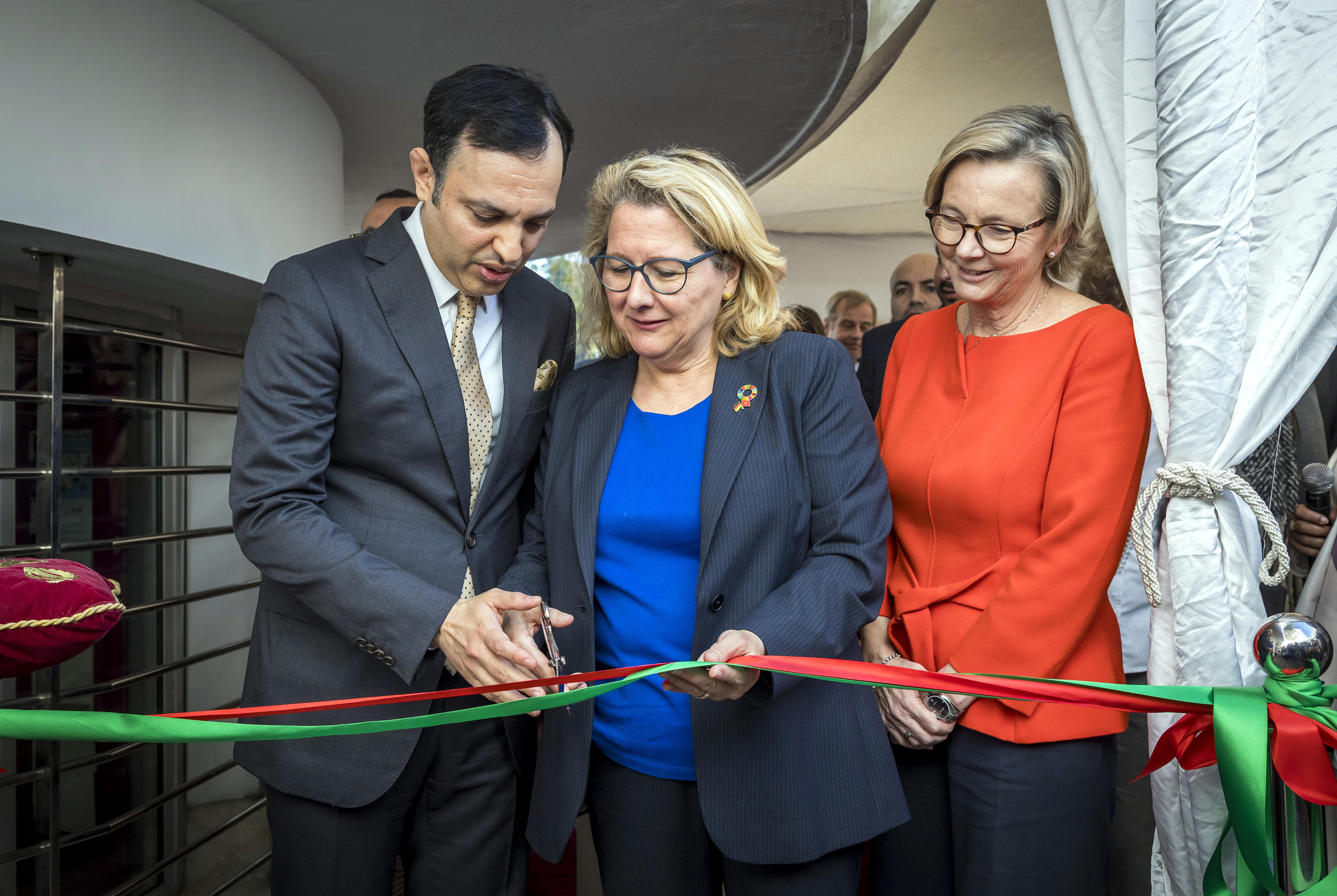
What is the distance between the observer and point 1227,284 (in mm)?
1534

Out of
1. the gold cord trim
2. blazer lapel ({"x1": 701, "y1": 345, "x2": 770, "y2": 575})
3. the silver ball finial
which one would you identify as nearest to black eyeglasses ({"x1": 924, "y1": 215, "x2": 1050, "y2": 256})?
blazer lapel ({"x1": 701, "y1": 345, "x2": 770, "y2": 575})

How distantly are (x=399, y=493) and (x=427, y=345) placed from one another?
313 mm

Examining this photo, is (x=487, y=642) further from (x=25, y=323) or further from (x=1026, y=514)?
(x=25, y=323)

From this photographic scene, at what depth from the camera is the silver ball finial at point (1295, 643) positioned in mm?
1087

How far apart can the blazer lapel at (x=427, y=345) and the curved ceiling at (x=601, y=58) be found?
2081 millimetres

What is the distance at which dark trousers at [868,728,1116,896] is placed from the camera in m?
1.62

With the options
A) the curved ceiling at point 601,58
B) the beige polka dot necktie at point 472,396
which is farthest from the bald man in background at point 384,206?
the beige polka dot necktie at point 472,396

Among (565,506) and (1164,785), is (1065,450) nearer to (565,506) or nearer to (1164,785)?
(1164,785)

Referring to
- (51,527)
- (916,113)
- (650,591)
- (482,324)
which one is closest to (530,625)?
(650,591)

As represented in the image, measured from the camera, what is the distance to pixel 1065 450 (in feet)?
5.49

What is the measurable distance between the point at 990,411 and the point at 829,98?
3660 millimetres

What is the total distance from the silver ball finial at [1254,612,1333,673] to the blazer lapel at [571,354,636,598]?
3.55 feet

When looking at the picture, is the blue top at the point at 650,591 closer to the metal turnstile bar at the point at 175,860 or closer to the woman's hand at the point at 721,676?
the woman's hand at the point at 721,676

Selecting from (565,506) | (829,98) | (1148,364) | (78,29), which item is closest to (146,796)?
(78,29)
